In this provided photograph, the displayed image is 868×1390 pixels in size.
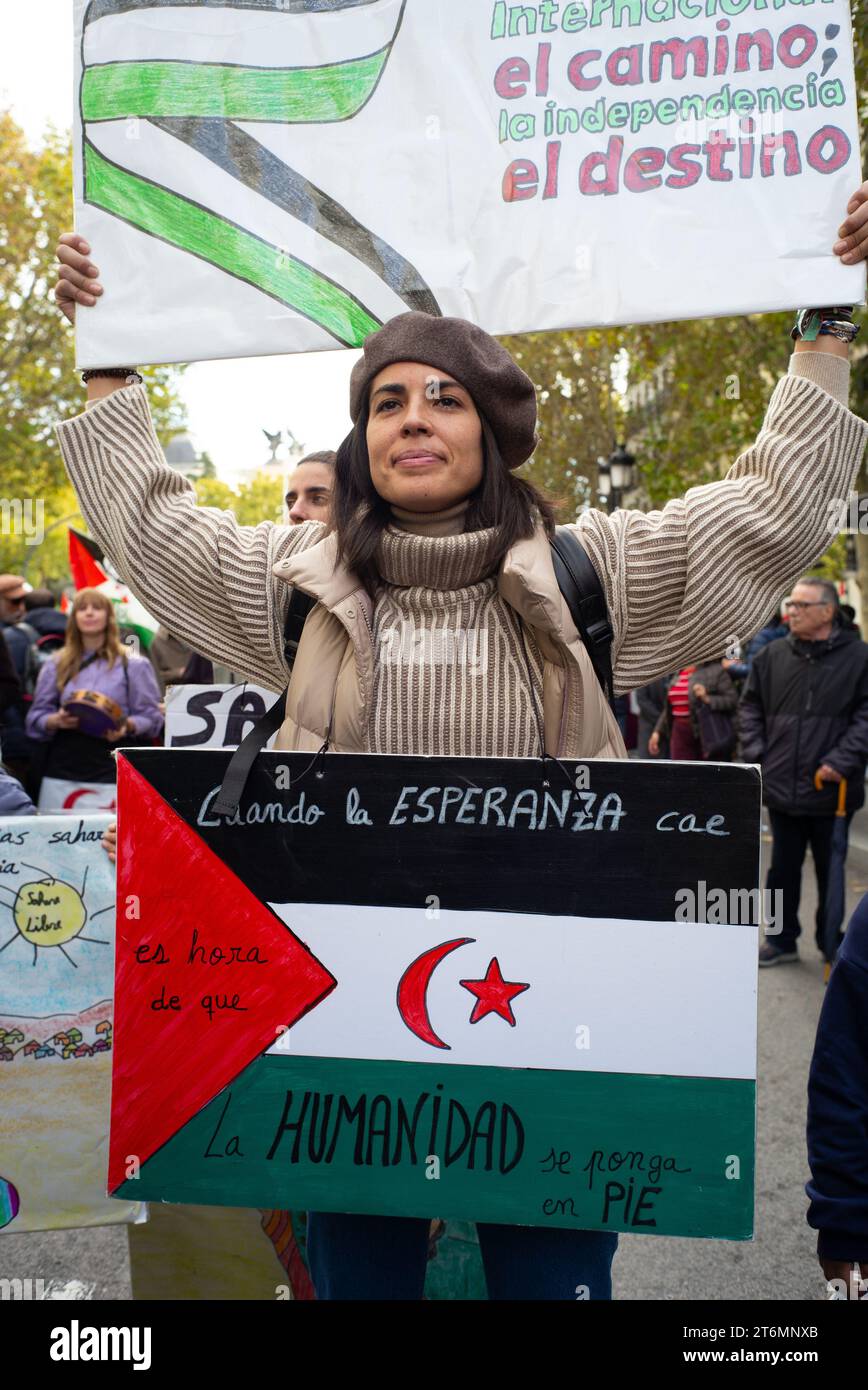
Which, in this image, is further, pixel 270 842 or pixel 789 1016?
pixel 789 1016

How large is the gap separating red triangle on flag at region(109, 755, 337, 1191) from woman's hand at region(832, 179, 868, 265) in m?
1.52

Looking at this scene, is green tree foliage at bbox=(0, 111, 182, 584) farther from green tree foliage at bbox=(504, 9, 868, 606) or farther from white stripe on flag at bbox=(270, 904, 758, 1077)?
white stripe on flag at bbox=(270, 904, 758, 1077)

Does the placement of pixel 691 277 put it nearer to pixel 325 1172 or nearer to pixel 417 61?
pixel 417 61

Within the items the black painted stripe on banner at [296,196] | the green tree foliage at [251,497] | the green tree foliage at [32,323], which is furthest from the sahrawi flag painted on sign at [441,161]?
the green tree foliage at [251,497]

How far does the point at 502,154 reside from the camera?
2.44m

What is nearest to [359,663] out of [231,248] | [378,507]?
[378,507]

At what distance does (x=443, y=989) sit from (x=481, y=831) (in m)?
0.25

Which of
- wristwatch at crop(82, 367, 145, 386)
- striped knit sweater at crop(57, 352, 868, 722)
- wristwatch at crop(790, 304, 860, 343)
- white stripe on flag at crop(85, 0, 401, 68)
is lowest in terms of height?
striped knit sweater at crop(57, 352, 868, 722)

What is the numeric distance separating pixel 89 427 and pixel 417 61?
→ 974mm

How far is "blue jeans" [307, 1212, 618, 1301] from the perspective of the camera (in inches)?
81.4

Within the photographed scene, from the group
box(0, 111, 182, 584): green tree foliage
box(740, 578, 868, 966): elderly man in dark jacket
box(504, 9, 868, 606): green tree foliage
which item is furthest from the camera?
box(0, 111, 182, 584): green tree foliage

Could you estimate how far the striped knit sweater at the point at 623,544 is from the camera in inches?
82.7

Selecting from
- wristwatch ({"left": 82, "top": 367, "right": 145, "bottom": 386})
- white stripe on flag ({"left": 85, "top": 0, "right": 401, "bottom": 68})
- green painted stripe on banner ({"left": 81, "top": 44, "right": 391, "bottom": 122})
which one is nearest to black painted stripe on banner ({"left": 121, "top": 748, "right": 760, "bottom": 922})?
wristwatch ({"left": 82, "top": 367, "right": 145, "bottom": 386})
